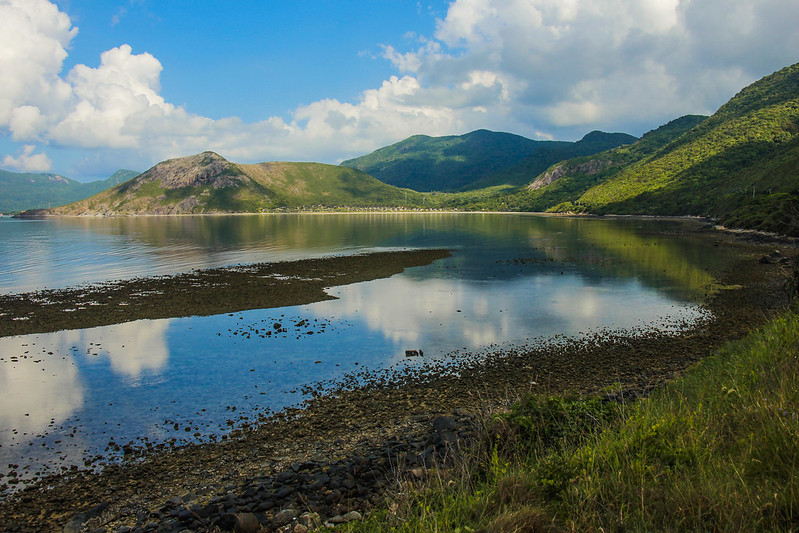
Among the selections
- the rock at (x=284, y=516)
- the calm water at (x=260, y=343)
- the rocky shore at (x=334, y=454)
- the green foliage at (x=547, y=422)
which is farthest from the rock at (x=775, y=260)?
the rock at (x=284, y=516)

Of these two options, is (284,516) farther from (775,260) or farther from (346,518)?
(775,260)

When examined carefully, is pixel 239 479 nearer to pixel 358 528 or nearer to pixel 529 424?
pixel 358 528

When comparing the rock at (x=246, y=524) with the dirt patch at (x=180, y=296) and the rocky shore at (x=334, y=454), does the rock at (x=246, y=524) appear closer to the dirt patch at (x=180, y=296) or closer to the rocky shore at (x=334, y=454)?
the rocky shore at (x=334, y=454)

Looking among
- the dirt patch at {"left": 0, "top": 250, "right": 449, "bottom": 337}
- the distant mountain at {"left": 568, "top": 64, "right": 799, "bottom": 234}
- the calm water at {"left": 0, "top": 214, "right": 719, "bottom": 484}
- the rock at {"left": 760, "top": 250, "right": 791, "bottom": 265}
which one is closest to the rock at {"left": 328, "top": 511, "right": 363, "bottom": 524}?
the calm water at {"left": 0, "top": 214, "right": 719, "bottom": 484}

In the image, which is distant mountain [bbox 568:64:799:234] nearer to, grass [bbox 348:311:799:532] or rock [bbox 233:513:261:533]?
grass [bbox 348:311:799:532]

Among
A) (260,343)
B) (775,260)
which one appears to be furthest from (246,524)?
(775,260)

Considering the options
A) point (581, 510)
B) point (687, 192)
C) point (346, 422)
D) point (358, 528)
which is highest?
point (687, 192)

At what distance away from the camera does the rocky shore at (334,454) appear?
403 inches

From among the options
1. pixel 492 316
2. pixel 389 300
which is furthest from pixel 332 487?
pixel 389 300

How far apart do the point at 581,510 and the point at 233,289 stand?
4017cm

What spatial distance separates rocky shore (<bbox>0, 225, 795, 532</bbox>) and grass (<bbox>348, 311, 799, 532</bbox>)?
46.8 inches

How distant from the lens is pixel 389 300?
Answer: 3738cm

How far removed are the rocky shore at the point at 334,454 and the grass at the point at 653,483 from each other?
119cm

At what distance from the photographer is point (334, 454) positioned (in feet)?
44.5
